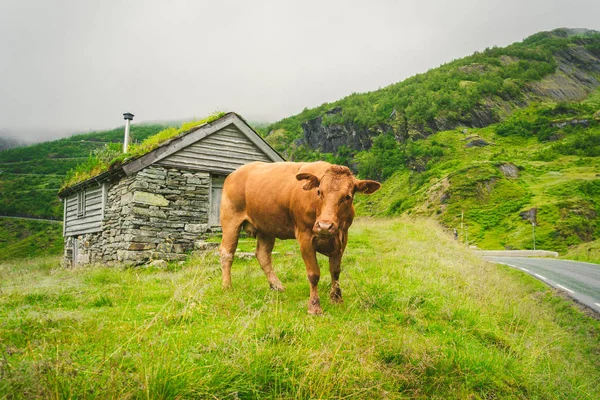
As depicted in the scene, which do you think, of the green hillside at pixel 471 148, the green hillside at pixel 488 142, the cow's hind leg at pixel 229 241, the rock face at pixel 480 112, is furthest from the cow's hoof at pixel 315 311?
the rock face at pixel 480 112

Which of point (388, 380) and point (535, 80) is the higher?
point (535, 80)

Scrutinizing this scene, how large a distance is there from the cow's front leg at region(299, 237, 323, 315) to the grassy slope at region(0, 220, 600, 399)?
151 millimetres

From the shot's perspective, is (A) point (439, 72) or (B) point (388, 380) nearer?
(B) point (388, 380)

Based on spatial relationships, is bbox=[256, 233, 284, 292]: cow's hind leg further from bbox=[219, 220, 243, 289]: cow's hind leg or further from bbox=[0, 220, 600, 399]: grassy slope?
bbox=[219, 220, 243, 289]: cow's hind leg

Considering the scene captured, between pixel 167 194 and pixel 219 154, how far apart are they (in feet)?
8.29

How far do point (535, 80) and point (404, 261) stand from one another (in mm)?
111777

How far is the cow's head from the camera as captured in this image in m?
3.96

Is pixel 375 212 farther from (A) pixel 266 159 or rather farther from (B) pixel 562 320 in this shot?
(B) pixel 562 320

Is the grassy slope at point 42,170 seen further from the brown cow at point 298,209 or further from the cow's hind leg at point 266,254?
the cow's hind leg at point 266,254

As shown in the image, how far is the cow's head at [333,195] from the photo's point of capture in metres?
3.96

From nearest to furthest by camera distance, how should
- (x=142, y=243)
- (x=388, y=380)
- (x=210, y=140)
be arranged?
(x=388, y=380) → (x=142, y=243) → (x=210, y=140)

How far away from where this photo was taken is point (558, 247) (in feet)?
115

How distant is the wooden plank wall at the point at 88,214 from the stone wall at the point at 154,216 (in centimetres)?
86

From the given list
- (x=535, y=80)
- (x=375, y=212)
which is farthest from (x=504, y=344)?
(x=535, y=80)
